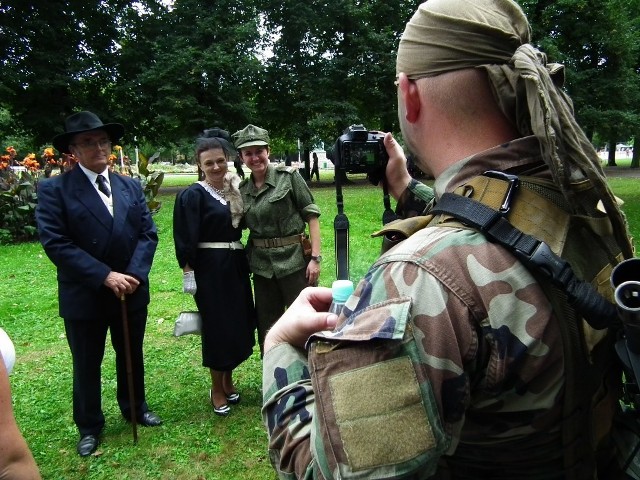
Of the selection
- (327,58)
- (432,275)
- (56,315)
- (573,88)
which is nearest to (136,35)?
(327,58)

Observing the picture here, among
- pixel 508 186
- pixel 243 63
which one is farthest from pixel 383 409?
pixel 243 63

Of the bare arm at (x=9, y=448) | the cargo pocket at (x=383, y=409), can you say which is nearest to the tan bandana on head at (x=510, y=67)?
the cargo pocket at (x=383, y=409)

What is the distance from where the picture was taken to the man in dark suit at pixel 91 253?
11.4ft

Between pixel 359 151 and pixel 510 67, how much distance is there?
0.87 meters

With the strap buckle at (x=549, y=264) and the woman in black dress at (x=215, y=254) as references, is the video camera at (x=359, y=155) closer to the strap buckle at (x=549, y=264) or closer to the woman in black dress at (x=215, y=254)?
the strap buckle at (x=549, y=264)

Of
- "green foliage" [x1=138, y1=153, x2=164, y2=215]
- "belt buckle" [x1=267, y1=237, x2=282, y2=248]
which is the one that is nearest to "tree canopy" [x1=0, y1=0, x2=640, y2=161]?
"green foliage" [x1=138, y1=153, x2=164, y2=215]

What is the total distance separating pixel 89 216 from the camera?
3564mm

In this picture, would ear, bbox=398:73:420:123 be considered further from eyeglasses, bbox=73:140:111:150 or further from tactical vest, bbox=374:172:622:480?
eyeglasses, bbox=73:140:111:150

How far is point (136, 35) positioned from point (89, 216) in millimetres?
22884

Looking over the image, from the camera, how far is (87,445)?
3.57m

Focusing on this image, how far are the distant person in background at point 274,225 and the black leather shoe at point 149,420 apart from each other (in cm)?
109

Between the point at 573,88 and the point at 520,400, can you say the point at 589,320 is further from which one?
the point at 573,88

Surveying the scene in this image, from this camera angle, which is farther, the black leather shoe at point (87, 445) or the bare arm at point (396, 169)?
the black leather shoe at point (87, 445)

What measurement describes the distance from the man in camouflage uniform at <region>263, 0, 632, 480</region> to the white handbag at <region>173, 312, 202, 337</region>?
2969 millimetres
